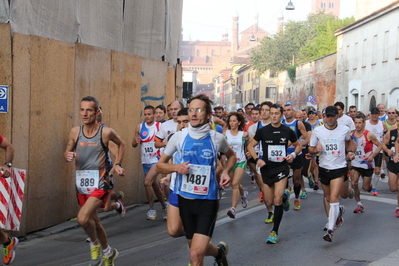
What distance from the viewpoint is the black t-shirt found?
30.9 feet

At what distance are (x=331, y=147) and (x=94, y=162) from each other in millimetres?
3755

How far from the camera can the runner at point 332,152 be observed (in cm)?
917

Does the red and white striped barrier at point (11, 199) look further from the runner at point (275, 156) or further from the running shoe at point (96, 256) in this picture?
the runner at point (275, 156)

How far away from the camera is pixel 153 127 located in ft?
38.1

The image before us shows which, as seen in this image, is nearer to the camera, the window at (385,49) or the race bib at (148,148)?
the race bib at (148,148)

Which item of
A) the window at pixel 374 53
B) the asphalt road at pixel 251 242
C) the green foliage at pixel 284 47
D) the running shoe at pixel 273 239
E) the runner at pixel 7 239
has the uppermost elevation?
the green foliage at pixel 284 47

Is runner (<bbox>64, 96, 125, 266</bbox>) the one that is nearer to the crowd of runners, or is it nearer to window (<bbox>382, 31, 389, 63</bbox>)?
the crowd of runners

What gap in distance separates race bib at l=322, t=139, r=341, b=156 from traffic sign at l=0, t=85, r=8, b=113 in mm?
4630

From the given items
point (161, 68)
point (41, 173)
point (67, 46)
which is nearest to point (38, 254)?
point (41, 173)

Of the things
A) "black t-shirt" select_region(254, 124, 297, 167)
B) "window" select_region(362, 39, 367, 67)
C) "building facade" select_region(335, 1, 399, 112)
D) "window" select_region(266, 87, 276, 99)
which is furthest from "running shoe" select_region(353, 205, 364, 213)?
"window" select_region(266, 87, 276, 99)

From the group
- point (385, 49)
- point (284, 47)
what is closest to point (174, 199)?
point (385, 49)

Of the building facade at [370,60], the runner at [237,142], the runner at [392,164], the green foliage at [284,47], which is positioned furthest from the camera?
the green foliage at [284,47]

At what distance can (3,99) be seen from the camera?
8734mm

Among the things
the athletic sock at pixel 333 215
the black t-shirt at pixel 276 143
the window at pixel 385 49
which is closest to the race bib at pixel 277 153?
the black t-shirt at pixel 276 143
